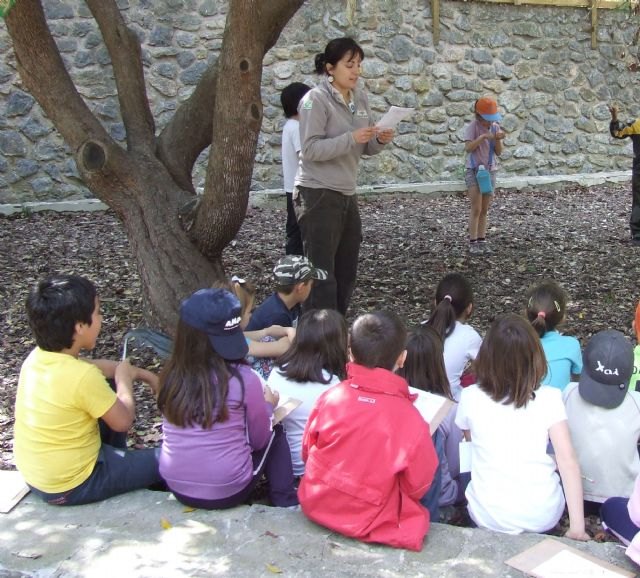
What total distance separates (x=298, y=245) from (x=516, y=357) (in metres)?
2.55

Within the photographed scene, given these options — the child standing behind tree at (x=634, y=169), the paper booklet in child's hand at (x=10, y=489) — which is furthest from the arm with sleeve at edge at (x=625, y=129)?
the paper booklet in child's hand at (x=10, y=489)

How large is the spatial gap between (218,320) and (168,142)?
2422 mm

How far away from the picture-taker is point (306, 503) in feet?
8.35

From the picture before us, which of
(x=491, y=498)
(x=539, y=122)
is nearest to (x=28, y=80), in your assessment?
(x=491, y=498)

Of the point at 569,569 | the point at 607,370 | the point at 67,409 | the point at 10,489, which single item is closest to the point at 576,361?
the point at 607,370

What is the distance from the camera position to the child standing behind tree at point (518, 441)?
263 cm

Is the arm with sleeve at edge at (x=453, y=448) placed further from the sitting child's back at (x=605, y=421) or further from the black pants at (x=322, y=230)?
the black pants at (x=322, y=230)

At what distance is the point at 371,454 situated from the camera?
241 cm

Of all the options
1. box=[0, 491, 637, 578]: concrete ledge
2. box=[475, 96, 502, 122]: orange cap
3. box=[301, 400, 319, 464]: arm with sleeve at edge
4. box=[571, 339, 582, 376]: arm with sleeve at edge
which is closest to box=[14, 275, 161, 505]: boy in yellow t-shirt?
box=[0, 491, 637, 578]: concrete ledge

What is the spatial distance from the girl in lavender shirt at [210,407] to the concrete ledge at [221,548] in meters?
0.12

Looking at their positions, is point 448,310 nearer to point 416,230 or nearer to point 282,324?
point 282,324

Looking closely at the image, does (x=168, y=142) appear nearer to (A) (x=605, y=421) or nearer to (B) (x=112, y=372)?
(B) (x=112, y=372)

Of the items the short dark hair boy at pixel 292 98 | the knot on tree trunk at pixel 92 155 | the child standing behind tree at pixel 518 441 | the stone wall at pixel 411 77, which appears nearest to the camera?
the child standing behind tree at pixel 518 441

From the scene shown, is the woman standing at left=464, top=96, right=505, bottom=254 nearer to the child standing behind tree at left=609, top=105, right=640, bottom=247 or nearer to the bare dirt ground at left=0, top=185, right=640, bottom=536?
the bare dirt ground at left=0, top=185, right=640, bottom=536
